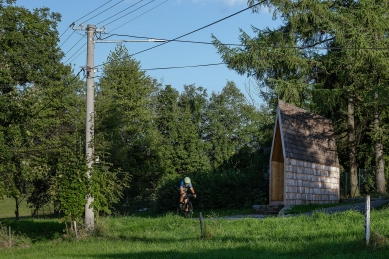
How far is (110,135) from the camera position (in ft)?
137

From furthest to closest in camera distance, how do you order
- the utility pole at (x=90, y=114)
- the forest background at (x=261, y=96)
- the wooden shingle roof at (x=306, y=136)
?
the wooden shingle roof at (x=306, y=136), the forest background at (x=261, y=96), the utility pole at (x=90, y=114)

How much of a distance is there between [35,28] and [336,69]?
17157mm

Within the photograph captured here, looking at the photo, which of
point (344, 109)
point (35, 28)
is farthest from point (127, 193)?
point (344, 109)

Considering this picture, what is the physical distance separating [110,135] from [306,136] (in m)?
16.7

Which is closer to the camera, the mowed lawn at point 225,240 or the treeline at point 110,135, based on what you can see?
the mowed lawn at point 225,240

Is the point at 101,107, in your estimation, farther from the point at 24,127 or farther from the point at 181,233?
the point at 181,233

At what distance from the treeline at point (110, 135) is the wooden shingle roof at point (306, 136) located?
3.40 metres

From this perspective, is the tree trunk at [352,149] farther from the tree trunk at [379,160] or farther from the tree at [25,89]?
the tree at [25,89]

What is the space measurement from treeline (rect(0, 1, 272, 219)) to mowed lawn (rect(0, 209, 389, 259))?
1.77m

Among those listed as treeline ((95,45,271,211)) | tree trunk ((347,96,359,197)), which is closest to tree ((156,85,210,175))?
treeline ((95,45,271,211))

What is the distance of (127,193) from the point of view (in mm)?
48531

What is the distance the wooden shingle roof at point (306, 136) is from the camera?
27487 mm

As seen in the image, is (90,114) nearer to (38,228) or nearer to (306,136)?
(38,228)

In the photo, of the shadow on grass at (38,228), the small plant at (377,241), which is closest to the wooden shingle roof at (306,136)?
the shadow on grass at (38,228)
